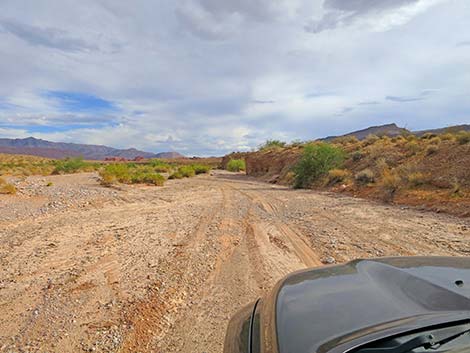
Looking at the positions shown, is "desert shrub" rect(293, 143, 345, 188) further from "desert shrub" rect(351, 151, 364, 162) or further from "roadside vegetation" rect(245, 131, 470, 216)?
"desert shrub" rect(351, 151, 364, 162)

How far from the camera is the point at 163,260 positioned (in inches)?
258

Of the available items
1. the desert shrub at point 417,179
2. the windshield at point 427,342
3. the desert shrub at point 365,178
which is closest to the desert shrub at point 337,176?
the desert shrub at point 365,178

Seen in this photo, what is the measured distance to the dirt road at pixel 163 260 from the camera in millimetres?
3959

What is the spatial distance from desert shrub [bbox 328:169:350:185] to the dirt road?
387 inches

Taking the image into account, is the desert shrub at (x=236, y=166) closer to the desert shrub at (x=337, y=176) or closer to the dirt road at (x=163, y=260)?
the desert shrub at (x=337, y=176)

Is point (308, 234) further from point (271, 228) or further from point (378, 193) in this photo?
point (378, 193)

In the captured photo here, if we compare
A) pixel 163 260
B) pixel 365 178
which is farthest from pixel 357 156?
pixel 163 260

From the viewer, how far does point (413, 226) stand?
9258mm

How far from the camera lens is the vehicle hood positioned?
1.46 meters

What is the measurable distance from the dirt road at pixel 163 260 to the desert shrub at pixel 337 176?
9830mm

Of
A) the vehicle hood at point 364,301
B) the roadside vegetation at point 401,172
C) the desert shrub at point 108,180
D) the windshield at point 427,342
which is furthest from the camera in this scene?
the desert shrub at point 108,180

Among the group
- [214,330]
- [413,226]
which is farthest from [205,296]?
[413,226]

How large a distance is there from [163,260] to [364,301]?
207 inches

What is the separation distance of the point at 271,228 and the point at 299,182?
16.2 metres
